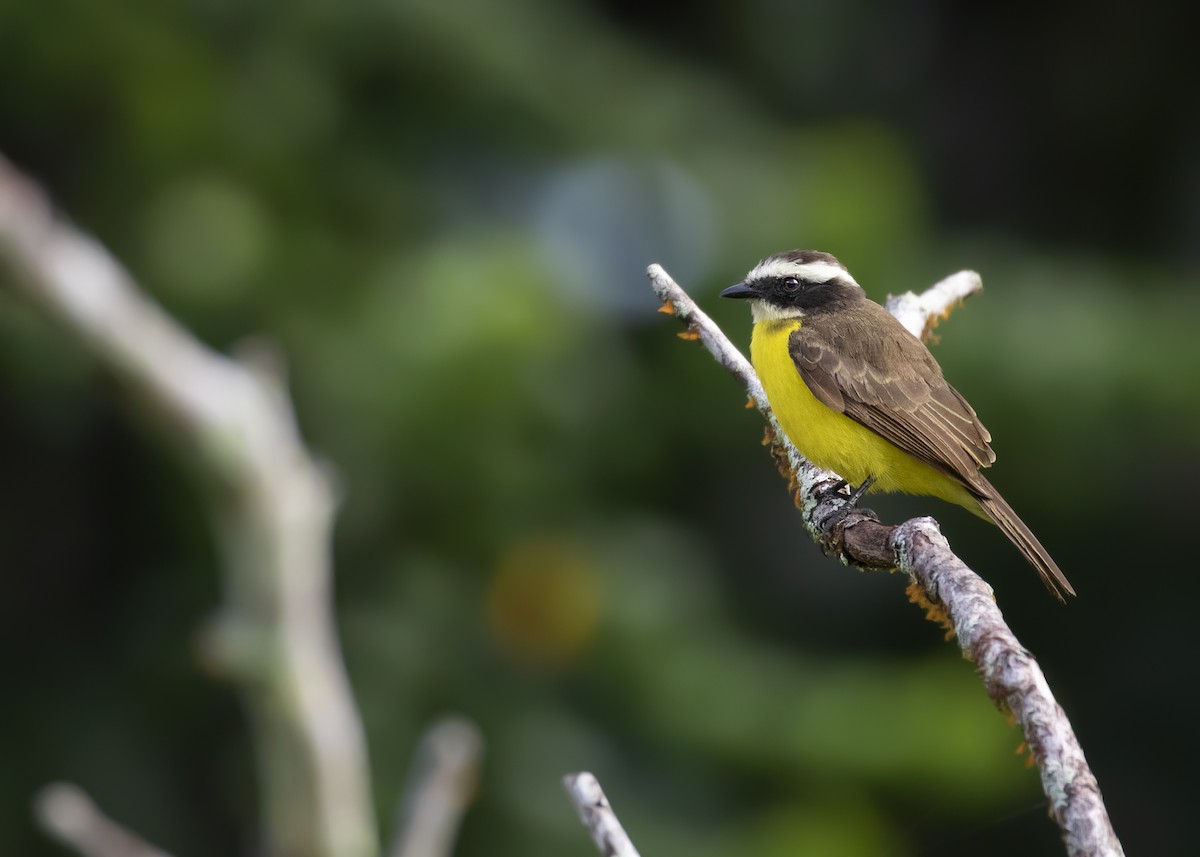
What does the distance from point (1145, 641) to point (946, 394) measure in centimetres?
861

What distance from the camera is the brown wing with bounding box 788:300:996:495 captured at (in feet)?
16.7

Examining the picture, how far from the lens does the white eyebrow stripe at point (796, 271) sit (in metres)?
6.02

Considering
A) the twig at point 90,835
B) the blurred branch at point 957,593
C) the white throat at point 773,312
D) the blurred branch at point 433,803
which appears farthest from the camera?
the white throat at point 773,312

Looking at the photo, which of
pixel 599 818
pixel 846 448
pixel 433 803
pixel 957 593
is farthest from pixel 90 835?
pixel 846 448

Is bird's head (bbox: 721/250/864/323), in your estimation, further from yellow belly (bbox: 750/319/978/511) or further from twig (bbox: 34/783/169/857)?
twig (bbox: 34/783/169/857)

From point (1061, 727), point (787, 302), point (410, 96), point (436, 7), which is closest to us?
point (1061, 727)

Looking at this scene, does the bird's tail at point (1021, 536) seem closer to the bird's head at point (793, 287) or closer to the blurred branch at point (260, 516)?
the bird's head at point (793, 287)

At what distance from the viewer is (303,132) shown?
9.58m

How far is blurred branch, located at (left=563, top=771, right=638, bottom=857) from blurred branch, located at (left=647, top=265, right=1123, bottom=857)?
626 millimetres

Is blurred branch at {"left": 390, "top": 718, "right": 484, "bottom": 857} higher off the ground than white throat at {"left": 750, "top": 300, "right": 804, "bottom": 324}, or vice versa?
white throat at {"left": 750, "top": 300, "right": 804, "bottom": 324}

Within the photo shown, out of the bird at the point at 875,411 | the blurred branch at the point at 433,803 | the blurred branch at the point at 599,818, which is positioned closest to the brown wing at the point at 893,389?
the bird at the point at 875,411

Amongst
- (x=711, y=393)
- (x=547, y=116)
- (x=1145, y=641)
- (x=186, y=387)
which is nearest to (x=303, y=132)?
(x=547, y=116)

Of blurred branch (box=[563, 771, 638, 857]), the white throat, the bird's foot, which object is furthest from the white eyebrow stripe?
blurred branch (box=[563, 771, 638, 857])

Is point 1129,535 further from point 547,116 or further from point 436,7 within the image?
point 436,7
